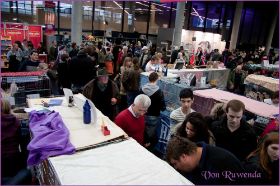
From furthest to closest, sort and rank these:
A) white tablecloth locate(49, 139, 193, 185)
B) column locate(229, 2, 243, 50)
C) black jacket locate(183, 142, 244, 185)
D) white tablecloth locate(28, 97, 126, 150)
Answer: column locate(229, 2, 243, 50) → white tablecloth locate(28, 97, 126, 150) → black jacket locate(183, 142, 244, 185) → white tablecloth locate(49, 139, 193, 185)

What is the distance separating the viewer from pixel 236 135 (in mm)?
2807

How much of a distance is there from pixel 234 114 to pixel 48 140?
1.88 metres

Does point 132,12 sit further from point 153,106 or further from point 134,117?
point 134,117

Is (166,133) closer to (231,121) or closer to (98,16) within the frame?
(231,121)

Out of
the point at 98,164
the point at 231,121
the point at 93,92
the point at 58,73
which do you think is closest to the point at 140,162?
the point at 98,164

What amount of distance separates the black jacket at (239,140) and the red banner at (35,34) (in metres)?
12.4

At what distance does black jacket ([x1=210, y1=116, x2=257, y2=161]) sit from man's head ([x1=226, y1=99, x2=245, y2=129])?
0.22 feet

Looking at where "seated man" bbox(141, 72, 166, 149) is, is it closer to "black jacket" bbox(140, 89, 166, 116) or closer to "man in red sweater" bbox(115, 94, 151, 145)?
"black jacket" bbox(140, 89, 166, 116)

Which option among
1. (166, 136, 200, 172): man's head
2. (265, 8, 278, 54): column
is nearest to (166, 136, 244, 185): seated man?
(166, 136, 200, 172): man's head

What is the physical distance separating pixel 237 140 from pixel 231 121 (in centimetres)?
21

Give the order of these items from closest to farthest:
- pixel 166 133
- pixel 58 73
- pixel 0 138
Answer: pixel 0 138, pixel 166 133, pixel 58 73

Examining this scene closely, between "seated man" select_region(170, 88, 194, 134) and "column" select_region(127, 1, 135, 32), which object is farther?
"column" select_region(127, 1, 135, 32)

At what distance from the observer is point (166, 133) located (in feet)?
14.9

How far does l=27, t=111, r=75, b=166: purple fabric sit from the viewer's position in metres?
→ 2.32
